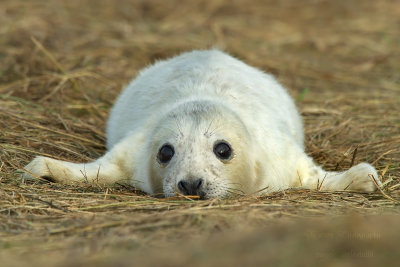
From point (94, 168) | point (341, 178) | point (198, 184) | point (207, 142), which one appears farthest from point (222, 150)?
point (94, 168)

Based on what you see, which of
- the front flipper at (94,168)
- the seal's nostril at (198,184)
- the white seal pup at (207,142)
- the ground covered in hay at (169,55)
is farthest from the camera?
the front flipper at (94,168)

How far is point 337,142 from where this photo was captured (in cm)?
585

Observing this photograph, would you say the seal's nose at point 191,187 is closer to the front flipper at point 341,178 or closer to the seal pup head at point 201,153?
the seal pup head at point 201,153

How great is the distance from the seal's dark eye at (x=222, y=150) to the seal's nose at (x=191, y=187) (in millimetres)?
293

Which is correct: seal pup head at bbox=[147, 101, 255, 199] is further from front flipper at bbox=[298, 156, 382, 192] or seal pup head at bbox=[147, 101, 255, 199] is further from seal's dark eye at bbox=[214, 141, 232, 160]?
front flipper at bbox=[298, 156, 382, 192]

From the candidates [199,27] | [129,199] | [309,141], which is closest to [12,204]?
[129,199]

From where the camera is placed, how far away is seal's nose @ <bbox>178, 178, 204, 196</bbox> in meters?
3.96

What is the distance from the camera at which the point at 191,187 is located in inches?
156

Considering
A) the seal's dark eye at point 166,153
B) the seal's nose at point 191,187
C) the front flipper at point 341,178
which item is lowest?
the seal's nose at point 191,187

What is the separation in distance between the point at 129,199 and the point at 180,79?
1480 millimetres

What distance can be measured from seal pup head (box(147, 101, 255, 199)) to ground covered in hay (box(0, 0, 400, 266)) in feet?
0.50

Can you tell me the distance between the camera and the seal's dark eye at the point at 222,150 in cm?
420

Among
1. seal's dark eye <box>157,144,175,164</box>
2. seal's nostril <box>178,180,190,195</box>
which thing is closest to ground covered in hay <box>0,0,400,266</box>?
seal's nostril <box>178,180,190,195</box>

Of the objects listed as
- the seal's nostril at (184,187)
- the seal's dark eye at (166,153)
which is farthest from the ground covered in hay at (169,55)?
the seal's dark eye at (166,153)
